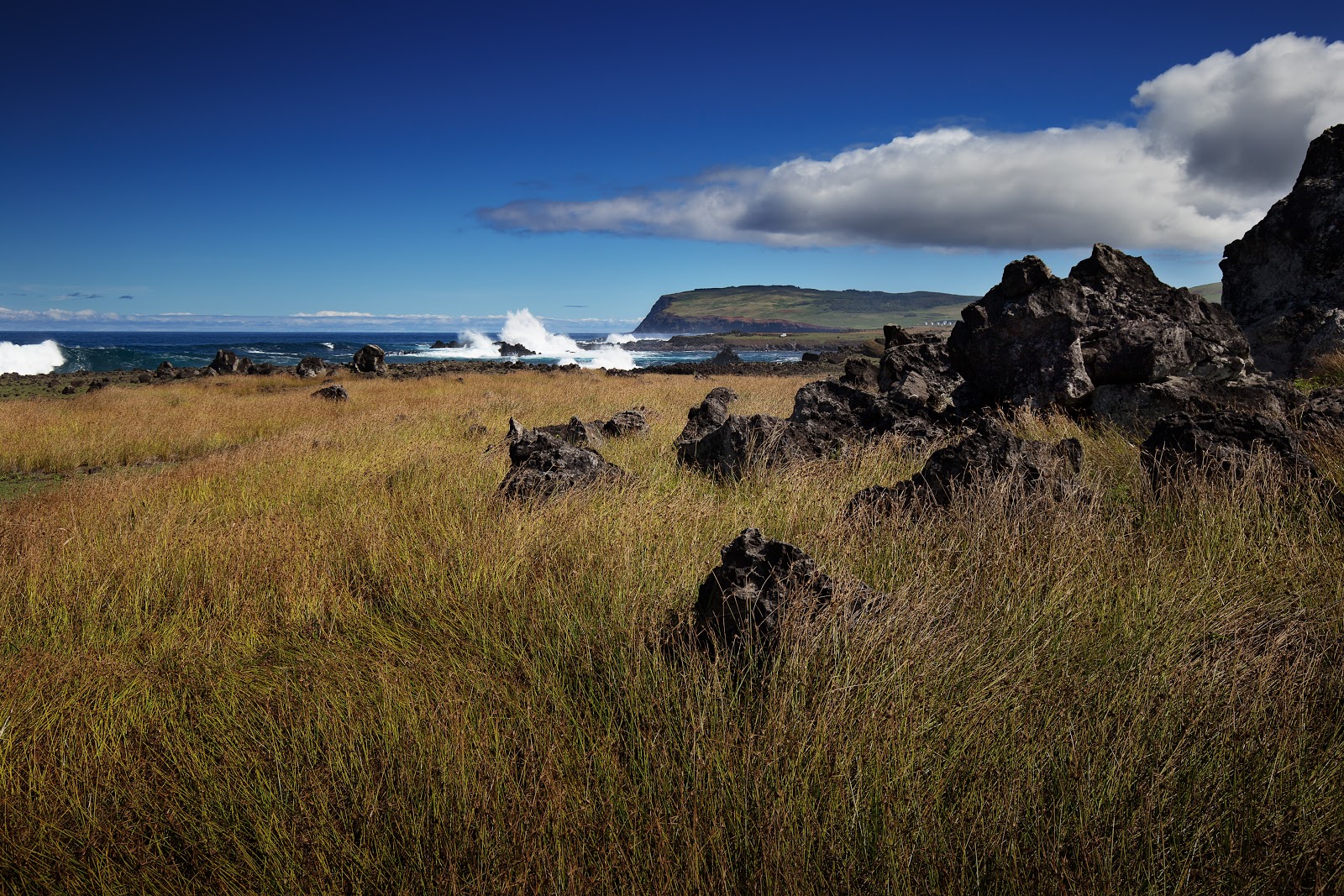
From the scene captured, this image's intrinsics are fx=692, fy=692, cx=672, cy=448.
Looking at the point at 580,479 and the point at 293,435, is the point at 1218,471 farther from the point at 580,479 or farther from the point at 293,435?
the point at 293,435

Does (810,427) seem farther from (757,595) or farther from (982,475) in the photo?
(757,595)

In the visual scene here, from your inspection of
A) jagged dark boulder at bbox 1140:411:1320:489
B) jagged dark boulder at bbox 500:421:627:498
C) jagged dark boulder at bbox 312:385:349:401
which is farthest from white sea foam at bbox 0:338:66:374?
jagged dark boulder at bbox 1140:411:1320:489

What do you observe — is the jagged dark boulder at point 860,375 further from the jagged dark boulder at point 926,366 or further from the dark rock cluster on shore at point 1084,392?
the dark rock cluster on shore at point 1084,392

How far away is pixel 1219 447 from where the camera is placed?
19.5ft

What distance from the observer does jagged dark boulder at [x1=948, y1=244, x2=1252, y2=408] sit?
33.1ft

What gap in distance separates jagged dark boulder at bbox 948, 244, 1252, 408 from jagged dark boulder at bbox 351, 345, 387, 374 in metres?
34.0

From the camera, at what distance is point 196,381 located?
30.5 m

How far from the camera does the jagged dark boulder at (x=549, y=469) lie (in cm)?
686

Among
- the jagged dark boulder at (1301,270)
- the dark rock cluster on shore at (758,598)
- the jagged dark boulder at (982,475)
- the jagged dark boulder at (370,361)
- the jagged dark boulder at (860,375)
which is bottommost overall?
the dark rock cluster on shore at (758,598)

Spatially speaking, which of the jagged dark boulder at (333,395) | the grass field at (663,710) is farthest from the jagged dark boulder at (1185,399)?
the jagged dark boulder at (333,395)

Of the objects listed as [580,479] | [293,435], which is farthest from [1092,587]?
[293,435]

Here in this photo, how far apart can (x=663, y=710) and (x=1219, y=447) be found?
575 centimetres

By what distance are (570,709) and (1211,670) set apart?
2.73 m

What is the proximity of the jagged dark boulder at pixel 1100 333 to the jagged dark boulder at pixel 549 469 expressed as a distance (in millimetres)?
6489
